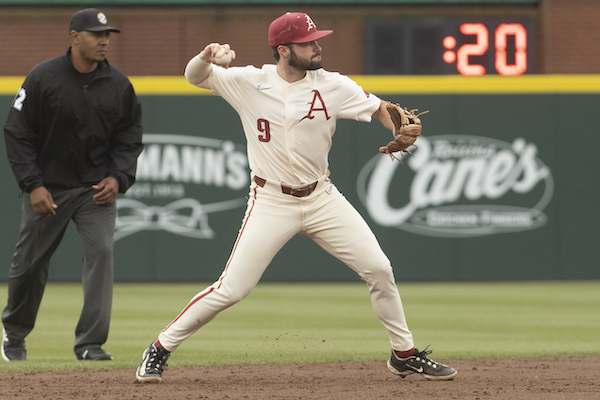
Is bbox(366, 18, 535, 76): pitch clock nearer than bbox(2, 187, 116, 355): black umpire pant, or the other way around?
bbox(2, 187, 116, 355): black umpire pant

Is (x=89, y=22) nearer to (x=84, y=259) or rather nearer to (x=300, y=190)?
(x=84, y=259)

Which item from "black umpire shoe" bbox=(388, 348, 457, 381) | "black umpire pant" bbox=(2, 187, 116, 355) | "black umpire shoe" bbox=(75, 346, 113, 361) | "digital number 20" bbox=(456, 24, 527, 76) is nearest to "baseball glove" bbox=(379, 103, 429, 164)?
"black umpire shoe" bbox=(388, 348, 457, 381)

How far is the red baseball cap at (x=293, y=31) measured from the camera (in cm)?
483

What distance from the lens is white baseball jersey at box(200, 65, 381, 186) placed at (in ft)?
15.9

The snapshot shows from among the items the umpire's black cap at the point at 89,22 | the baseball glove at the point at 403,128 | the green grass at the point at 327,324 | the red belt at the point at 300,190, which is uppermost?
the umpire's black cap at the point at 89,22

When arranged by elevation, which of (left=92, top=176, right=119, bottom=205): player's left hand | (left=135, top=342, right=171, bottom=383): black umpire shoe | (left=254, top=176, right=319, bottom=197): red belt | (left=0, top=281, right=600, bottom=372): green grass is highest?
(left=254, top=176, right=319, bottom=197): red belt

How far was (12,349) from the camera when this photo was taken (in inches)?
234

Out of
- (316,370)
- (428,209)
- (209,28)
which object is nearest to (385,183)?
(428,209)

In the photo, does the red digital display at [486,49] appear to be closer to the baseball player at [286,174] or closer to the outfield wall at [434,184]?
the outfield wall at [434,184]

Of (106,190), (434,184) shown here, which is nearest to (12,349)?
(106,190)

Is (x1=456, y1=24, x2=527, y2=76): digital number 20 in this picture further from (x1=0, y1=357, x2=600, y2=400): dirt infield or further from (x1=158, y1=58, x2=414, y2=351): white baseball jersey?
(x1=158, y1=58, x2=414, y2=351): white baseball jersey

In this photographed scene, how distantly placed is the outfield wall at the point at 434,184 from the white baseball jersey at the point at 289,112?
24.8 ft

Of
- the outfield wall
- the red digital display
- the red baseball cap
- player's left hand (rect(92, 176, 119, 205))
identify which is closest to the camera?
the red baseball cap

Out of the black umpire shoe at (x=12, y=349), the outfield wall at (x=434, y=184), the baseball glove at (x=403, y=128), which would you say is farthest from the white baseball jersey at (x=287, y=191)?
the outfield wall at (x=434, y=184)
